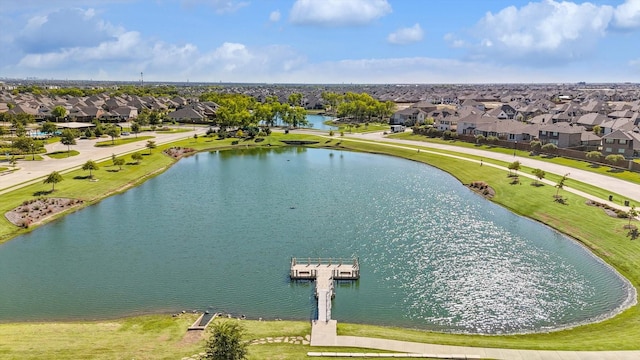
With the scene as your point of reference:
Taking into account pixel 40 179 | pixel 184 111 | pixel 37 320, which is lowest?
pixel 37 320

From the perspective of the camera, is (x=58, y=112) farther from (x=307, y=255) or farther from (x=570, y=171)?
(x=570, y=171)

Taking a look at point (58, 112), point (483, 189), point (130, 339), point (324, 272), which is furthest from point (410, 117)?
point (130, 339)

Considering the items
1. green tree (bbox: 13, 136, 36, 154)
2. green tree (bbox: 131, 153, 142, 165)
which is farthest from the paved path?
green tree (bbox: 131, 153, 142, 165)

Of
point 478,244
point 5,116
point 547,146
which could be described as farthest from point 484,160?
point 5,116

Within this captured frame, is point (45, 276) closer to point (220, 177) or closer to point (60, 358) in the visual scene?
point (60, 358)

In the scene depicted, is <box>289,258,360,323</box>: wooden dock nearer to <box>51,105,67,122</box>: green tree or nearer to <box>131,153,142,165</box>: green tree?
<box>131,153,142,165</box>: green tree

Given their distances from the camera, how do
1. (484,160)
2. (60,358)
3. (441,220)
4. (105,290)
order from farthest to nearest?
(484,160)
(441,220)
(105,290)
(60,358)

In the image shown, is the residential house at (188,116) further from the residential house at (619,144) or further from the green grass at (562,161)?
the residential house at (619,144)

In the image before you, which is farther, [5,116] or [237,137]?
[5,116]
